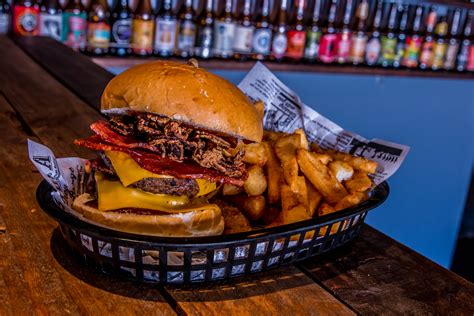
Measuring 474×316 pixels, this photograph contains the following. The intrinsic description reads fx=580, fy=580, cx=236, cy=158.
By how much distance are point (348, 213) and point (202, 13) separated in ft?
8.06

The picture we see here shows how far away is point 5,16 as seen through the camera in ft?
8.57

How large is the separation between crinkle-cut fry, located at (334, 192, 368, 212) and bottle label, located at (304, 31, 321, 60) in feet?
7.94

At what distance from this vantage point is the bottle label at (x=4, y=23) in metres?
2.59

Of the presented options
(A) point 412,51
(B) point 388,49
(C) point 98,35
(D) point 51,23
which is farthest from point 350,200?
(A) point 412,51

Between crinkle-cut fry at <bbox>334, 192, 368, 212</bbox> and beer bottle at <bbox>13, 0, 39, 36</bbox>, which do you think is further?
beer bottle at <bbox>13, 0, 39, 36</bbox>

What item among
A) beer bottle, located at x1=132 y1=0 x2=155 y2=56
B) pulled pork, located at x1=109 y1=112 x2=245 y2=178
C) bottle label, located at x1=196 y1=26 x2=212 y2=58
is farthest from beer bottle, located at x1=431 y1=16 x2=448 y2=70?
pulled pork, located at x1=109 y1=112 x2=245 y2=178

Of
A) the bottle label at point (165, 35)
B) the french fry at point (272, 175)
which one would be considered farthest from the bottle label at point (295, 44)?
the french fry at point (272, 175)

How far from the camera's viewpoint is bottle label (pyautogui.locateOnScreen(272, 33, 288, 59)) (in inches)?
125

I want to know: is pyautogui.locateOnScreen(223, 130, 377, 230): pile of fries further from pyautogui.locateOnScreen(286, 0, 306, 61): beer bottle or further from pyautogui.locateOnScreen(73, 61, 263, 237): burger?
pyautogui.locateOnScreen(286, 0, 306, 61): beer bottle

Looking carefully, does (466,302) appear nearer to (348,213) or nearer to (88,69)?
(348,213)

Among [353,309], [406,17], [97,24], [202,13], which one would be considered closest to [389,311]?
[353,309]

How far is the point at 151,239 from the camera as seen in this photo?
0.68m

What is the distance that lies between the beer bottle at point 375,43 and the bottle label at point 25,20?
1.86 metres

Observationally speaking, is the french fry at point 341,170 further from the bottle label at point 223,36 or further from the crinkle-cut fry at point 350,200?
the bottle label at point 223,36
